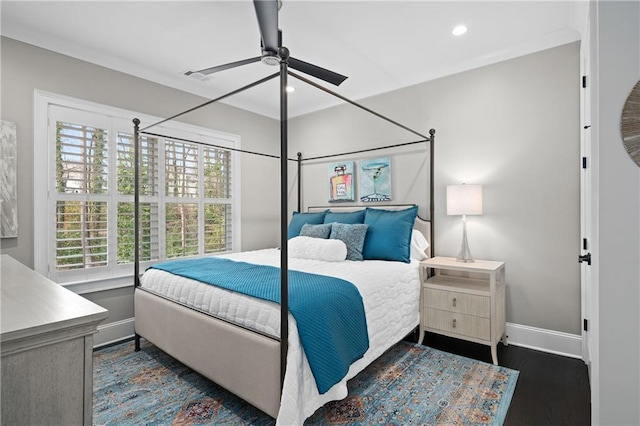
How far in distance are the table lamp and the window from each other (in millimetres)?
2535

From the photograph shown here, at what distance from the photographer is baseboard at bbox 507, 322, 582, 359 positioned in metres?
2.59

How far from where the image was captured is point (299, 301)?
1.74 m

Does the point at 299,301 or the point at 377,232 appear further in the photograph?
the point at 377,232

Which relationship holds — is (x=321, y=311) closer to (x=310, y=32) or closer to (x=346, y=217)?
(x=346, y=217)

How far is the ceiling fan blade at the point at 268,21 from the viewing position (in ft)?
5.10

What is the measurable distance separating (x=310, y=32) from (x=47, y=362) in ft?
8.69

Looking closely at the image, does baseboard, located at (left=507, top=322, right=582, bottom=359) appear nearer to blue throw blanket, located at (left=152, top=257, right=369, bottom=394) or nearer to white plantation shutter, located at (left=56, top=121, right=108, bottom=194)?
blue throw blanket, located at (left=152, top=257, right=369, bottom=394)

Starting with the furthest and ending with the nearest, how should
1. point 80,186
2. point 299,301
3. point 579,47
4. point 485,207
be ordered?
point 485,207
point 80,186
point 579,47
point 299,301

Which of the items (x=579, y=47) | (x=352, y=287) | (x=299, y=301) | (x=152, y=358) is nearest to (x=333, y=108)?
(x=579, y=47)

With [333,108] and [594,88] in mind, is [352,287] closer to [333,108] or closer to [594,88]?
[594,88]

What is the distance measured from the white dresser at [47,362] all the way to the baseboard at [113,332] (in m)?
2.38

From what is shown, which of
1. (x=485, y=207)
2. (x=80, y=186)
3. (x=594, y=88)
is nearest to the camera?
(x=594, y=88)

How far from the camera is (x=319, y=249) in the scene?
3018mm

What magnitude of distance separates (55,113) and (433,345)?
385 centimetres
